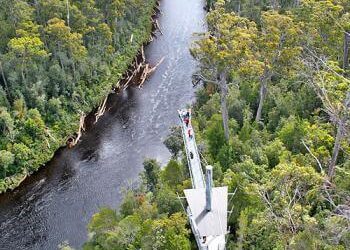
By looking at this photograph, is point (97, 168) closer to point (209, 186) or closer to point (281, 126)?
point (281, 126)

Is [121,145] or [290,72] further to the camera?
[121,145]

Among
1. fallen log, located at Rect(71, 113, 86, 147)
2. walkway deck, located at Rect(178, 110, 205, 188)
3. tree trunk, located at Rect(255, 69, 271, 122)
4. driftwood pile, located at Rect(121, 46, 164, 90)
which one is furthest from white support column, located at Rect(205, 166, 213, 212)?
driftwood pile, located at Rect(121, 46, 164, 90)

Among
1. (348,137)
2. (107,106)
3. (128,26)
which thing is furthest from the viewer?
(128,26)

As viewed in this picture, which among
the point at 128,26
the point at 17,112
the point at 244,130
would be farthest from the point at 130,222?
the point at 128,26

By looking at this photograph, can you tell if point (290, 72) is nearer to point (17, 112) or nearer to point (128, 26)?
point (17, 112)

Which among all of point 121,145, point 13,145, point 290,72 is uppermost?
point 290,72

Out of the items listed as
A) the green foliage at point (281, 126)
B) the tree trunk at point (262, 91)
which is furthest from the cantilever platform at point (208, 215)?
the tree trunk at point (262, 91)

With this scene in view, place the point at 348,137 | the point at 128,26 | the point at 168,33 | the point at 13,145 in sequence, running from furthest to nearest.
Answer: the point at 168,33 < the point at 128,26 < the point at 13,145 < the point at 348,137

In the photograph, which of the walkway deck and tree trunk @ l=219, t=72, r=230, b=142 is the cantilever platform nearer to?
the walkway deck
